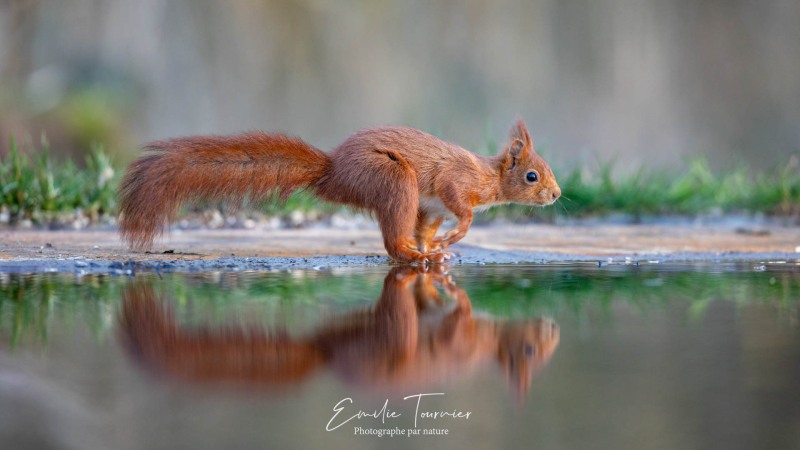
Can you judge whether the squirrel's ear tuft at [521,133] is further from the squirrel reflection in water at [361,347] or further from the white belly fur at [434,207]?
the squirrel reflection in water at [361,347]

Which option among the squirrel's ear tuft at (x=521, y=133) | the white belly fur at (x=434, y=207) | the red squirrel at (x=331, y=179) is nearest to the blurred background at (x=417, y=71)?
the squirrel's ear tuft at (x=521, y=133)

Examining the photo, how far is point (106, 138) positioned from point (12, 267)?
647cm

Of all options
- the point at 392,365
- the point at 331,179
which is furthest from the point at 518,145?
the point at 392,365

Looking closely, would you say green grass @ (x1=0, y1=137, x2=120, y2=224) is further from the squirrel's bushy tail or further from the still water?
the still water

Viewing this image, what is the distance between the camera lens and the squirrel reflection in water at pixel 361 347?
1.96 m

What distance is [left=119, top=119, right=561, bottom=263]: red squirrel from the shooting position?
3.81 m

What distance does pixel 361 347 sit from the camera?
2236 millimetres

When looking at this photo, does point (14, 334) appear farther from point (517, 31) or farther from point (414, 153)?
point (517, 31)

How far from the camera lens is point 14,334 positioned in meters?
2.35

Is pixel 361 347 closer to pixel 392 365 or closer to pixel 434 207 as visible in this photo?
pixel 392 365

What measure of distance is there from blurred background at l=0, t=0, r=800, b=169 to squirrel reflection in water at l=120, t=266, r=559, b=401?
22.0 feet

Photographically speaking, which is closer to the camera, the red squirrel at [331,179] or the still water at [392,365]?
the still water at [392,365]

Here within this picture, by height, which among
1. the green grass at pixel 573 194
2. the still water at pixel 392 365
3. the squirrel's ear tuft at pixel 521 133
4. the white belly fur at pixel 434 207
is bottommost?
the still water at pixel 392 365

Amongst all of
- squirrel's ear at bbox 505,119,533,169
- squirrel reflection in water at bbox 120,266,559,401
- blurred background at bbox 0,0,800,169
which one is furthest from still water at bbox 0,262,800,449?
blurred background at bbox 0,0,800,169
